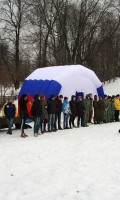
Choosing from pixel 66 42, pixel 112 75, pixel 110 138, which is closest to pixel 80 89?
pixel 110 138

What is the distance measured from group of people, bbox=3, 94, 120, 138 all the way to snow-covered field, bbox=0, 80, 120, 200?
3.69 feet

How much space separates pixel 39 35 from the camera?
4241 centimetres

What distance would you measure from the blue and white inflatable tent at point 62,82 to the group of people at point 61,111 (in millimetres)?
3035

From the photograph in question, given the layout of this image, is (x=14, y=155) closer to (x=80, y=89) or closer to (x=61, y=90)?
(x=61, y=90)

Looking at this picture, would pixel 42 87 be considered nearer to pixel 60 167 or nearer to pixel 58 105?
pixel 58 105

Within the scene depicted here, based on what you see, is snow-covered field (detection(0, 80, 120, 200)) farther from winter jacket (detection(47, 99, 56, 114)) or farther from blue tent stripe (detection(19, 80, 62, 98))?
blue tent stripe (detection(19, 80, 62, 98))

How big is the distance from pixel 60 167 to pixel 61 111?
25.0 ft

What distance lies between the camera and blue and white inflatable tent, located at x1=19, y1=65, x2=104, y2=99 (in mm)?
21891

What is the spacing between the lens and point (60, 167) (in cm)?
915

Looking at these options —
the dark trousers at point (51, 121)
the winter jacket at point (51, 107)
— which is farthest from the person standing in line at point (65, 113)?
the winter jacket at point (51, 107)

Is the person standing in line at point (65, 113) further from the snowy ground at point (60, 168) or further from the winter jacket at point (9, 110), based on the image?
the snowy ground at point (60, 168)

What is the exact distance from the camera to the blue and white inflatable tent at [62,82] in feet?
71.8

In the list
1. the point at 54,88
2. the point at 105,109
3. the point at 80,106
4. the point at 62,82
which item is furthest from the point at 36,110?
the point at 62,82

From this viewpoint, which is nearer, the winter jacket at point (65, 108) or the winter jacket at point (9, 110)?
the winter jacket at point (9, 110)
